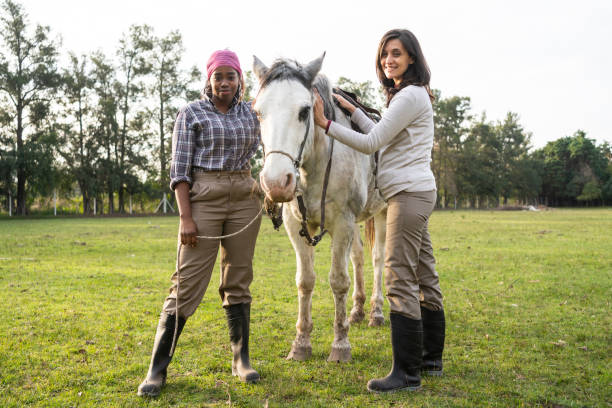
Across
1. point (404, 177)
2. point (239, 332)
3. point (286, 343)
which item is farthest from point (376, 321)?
point (404, 177)

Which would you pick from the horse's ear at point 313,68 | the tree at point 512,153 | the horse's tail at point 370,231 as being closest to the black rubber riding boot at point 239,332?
the horse's ear at point 313,68

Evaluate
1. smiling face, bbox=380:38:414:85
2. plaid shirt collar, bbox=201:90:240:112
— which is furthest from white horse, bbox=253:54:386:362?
smiling face, bbox=380:38:414:85

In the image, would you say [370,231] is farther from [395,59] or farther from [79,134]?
[79,134]

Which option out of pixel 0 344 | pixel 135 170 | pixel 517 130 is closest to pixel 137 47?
pixel 135 170

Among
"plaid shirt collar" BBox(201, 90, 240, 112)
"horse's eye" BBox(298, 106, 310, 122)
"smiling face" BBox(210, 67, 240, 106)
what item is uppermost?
"smiling face" BBox(210, 67, 240, 106)

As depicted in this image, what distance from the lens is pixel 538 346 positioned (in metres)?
4.18

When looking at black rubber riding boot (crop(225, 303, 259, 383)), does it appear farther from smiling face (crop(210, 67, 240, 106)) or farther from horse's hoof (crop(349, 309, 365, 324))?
horse's hoof (crop(349, 309, 365, 324))

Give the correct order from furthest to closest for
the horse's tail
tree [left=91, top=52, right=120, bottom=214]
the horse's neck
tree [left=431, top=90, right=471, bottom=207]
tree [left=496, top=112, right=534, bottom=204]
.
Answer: tree [left=496, top=112, right=534, bottom=204], tree [left=431, top=90, right=471, bottom=207], tree [left=91, top=52, right=120, bottom=214], the horse's tail, the horse's neck

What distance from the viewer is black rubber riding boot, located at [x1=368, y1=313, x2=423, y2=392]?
3.13 m

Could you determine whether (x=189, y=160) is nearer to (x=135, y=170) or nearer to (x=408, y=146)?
(x=408, y=146)

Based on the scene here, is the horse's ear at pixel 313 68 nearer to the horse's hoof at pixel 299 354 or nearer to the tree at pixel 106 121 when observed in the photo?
the horse's hoof at pixel 299 354

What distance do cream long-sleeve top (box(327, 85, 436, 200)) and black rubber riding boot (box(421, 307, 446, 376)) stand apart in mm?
1122

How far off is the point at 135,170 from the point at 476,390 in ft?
132

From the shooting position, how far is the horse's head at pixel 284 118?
2.88 m
